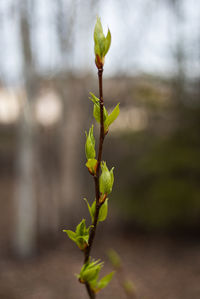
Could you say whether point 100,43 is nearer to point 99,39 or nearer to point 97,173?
point 99,39

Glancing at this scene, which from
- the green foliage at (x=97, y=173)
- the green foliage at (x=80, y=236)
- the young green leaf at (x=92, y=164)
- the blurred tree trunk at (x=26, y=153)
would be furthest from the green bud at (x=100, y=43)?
the blurred tree trunk at (x=26, y=153)

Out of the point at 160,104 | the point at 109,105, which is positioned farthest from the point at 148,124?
the point at 109,105

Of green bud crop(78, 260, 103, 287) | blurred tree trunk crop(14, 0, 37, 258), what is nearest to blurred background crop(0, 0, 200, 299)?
blurred tree trunk crop(14, 0, 37, 258)

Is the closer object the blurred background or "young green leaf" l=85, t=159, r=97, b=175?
"young green leaf" l=85, t=159, r=97, b=175

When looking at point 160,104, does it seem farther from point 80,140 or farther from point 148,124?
point 80,140

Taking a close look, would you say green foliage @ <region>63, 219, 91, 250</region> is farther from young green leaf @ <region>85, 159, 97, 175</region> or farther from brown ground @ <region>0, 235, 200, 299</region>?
brown ground @ <region>0, 235, 200, 299</region>

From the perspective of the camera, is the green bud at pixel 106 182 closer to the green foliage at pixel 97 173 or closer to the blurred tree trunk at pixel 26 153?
the green foliage at pixel 97 173

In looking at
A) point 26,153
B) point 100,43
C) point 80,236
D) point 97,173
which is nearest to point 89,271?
point 80,236
